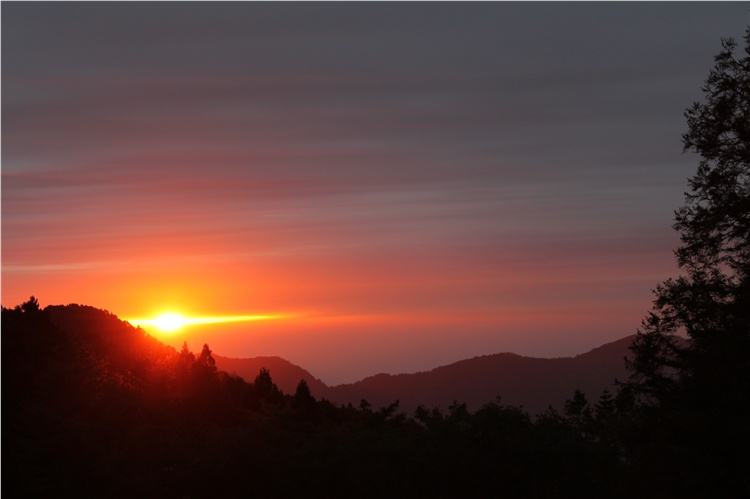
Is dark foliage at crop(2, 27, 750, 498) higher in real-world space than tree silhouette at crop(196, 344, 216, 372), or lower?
lower

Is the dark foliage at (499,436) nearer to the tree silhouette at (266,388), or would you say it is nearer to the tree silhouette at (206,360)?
the tree silhouette at (206,360)

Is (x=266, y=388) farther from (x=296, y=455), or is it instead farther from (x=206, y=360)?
(x=296, y=455)

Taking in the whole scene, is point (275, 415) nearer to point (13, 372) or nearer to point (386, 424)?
point (386, 424)

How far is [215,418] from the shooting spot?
137 feet

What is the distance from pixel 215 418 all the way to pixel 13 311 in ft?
30.6

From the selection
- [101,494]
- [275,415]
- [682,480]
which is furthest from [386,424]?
[682,480]

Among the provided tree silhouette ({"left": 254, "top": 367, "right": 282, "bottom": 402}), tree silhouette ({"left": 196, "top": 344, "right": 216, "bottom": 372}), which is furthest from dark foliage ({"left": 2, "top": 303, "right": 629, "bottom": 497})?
tree silhouette ({"left": 254, "top": 367, "right": 282, "bottom": 402})

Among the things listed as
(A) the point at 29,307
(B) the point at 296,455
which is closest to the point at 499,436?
(B) the point at 296,455

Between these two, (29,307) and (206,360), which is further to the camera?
(206,360)

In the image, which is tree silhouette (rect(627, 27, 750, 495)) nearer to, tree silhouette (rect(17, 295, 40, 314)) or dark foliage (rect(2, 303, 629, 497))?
dark foliage (rect(2, 303, 629, 497))

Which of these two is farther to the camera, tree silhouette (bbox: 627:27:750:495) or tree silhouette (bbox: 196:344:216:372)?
tree silhouette (bbox: 196:344:216:372)

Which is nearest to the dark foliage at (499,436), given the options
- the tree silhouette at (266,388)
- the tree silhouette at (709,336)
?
the tree silhouette at (709,336)

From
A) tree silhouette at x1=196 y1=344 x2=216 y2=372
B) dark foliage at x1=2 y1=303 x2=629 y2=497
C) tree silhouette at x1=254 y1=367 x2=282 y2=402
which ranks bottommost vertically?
dark foliage at x1=2 y1=303 x2=629 y2=497

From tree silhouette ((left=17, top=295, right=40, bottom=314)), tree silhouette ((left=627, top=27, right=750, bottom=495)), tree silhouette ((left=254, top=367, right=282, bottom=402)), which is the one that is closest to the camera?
tree silhouette ((left=627, top=27, right=750, bottom=495))
